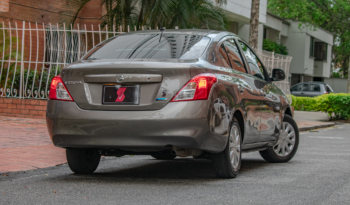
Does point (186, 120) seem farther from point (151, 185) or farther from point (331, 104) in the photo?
point (331, 104)

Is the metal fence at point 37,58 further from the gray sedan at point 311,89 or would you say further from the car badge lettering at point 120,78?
the gray sedan at point 311,89

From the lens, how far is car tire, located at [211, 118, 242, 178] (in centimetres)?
571

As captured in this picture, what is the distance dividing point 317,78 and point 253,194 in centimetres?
4949

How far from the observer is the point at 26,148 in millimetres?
8102

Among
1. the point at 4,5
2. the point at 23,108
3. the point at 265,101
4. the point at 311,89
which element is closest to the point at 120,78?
the point at 265,101

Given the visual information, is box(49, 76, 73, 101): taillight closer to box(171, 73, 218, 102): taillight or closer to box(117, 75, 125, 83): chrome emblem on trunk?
box(117, 75, 125, 83): chrome emblem on trunk

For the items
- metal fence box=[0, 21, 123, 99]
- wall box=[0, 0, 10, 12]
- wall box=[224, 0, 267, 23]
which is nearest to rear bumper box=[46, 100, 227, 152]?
metal fence box=[0, 21, 123, 99]

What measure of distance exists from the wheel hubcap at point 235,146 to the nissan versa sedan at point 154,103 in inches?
0.4

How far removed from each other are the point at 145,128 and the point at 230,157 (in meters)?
1.16

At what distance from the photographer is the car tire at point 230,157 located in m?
5.71

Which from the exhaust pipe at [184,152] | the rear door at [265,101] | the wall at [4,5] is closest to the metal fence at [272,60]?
the wall at [4,5]

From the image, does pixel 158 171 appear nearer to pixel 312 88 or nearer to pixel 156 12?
pixel 156 12

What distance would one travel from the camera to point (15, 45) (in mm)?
14992

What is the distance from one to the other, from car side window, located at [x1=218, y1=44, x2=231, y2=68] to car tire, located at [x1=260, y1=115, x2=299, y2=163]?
1999 mm
